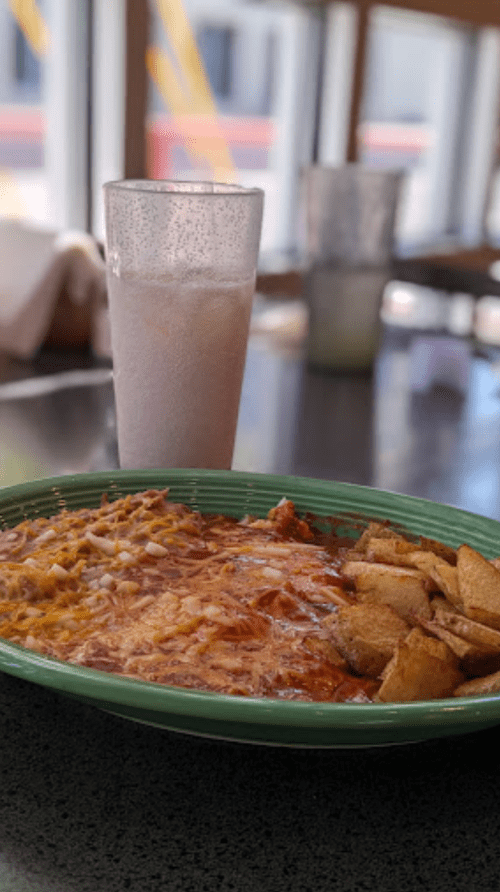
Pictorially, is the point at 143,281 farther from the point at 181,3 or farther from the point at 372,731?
the point at 181,3

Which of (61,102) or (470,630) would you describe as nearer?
(470,630)

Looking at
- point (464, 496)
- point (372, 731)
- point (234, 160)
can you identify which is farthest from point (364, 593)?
point (234, 160)

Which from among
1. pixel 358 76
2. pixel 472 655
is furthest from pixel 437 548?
pixel 358 76

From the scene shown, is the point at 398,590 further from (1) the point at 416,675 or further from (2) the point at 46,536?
(2) the point at 46,536

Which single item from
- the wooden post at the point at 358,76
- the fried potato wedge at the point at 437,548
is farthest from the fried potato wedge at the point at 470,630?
the wooden post at the point at 358,76

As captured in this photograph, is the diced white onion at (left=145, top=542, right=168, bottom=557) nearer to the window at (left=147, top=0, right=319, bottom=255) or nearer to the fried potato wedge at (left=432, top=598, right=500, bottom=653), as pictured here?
the fried potato wedge at (left=432, top=598, right=500, bottom=653)

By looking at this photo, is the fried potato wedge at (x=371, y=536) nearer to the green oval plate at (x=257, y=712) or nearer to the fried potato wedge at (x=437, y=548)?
the fried potato wedge at (x=437, y=548)

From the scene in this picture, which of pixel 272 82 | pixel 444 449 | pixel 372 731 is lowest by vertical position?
pixel 444 449
